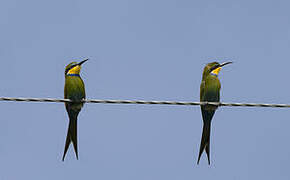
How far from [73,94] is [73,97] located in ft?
0.09

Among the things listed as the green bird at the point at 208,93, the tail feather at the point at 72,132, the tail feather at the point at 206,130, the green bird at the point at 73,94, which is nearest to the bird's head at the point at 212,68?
the green bird at the point at 208,93

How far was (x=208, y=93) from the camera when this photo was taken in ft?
17.3

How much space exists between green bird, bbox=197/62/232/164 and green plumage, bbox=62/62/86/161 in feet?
3.54

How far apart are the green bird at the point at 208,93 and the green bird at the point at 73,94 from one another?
1.08 metres

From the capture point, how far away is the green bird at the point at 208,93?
16.6 feet

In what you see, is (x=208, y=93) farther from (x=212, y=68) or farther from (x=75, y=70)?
(x=75, y=70)

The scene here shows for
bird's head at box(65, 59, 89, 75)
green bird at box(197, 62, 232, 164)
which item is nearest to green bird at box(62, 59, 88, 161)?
bird's head at box(65, 59, 89, 75)

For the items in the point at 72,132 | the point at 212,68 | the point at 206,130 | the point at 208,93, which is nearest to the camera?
the point at 72,132

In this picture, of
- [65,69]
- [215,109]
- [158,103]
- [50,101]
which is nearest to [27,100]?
[50,101]

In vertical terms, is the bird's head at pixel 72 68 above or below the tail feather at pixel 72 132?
above

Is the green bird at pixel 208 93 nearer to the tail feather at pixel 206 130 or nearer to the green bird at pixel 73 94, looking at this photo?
the tail feather at pixel 206 130

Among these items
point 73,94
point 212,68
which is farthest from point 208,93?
point 73,94

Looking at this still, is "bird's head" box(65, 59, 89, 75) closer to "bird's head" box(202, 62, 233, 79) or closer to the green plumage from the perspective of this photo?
the green plumage

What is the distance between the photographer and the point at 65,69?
537 centimetres
